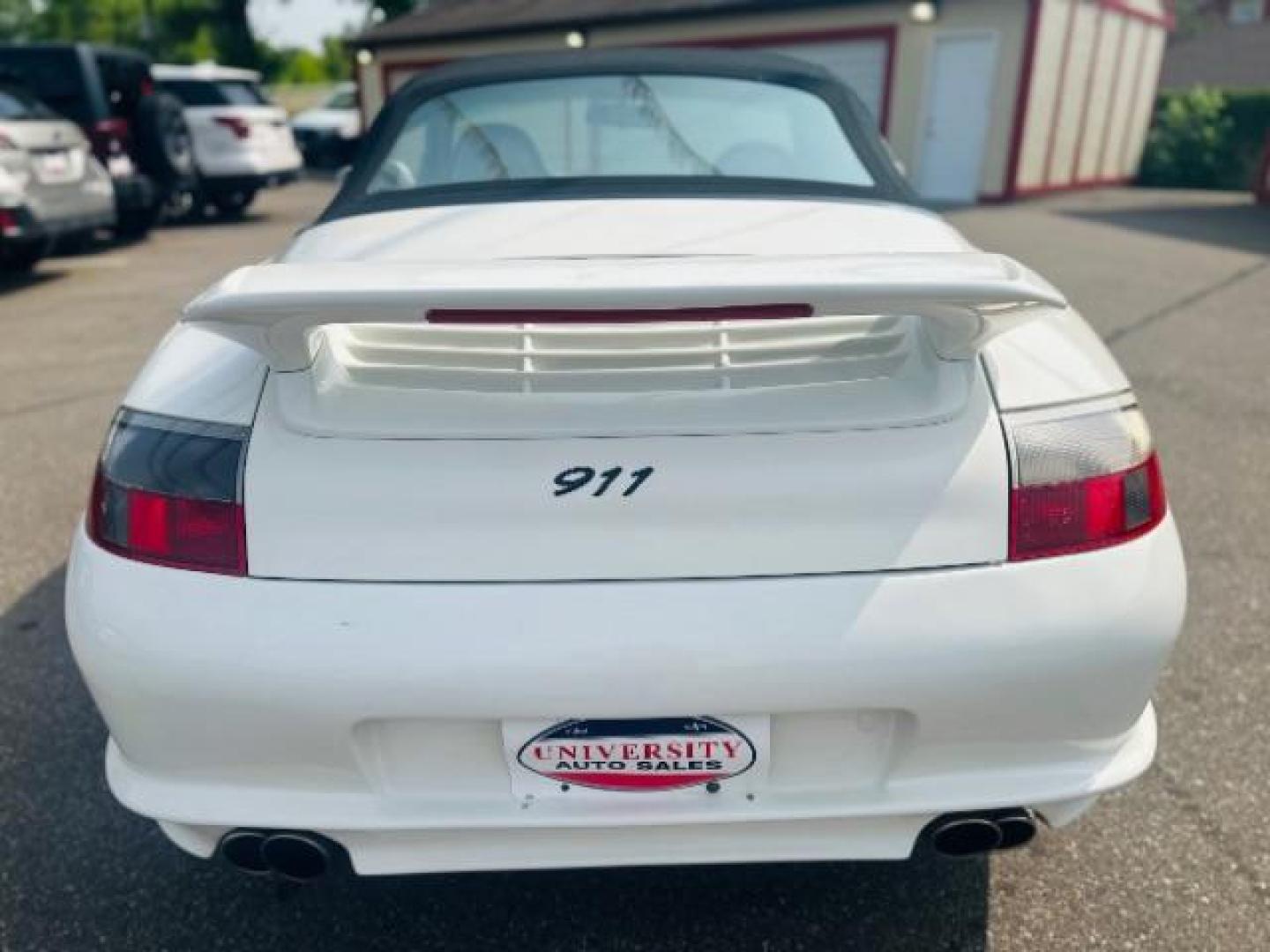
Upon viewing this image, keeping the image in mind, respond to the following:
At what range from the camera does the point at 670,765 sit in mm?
1420

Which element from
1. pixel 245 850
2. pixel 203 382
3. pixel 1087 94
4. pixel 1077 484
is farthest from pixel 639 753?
pixel 1087 94

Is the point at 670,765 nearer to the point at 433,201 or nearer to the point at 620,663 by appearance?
the point at 620,663

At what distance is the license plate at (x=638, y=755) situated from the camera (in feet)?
4.55

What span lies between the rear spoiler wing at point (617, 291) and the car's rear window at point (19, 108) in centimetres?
803

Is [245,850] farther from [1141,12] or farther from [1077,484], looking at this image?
[1141,12]

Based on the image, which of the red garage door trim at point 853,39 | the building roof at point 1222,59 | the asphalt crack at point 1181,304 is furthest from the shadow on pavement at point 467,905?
the building roof at point 1222,59

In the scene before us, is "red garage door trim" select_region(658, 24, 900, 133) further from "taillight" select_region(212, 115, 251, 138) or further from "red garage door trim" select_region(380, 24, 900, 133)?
"taillight" select_region(212, 115, 251, 138)

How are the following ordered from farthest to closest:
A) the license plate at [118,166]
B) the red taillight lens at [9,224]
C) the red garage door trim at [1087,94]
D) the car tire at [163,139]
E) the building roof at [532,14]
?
the red garage door trim at [1087,94], the building roof at [532,14], the car tire at [163,139], the license plate at [118,166], the red taillight lens at [9,224]

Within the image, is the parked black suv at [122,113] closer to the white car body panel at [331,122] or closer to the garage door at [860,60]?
the garage door at [860,60]

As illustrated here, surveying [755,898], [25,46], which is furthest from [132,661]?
[25,46]

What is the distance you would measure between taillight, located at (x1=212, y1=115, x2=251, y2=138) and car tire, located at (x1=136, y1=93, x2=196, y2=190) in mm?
773

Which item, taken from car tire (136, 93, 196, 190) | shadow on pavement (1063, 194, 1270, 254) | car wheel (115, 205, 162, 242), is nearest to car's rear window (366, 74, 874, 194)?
car tire (136, 93, 196, 190)

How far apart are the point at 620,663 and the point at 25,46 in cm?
1080

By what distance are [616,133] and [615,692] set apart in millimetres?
1747
